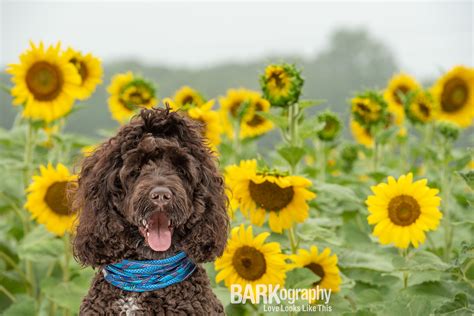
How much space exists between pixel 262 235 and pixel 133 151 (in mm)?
1130

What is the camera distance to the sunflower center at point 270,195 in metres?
3.52

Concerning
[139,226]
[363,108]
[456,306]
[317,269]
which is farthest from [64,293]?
[363,108]

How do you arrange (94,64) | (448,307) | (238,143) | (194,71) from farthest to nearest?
(194,71)
(238,143)
(94,64)
(448,307)

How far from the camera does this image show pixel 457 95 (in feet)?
17.6

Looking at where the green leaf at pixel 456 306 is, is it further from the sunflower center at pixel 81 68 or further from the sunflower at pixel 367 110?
the sunflower center at pixel 81 68

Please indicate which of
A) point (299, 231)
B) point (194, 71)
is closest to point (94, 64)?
point (299, 231)

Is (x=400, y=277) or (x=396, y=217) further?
(x=400, y=277)

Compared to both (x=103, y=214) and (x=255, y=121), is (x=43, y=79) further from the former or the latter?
(x=103, y=214)

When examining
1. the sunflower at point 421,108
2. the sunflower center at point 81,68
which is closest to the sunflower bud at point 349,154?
the sunflower at point 421,108

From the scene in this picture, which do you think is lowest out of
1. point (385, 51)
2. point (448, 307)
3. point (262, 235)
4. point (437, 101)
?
point (448, 307)

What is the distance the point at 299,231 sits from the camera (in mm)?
3928

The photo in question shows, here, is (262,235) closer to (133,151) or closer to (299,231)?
(299,231)

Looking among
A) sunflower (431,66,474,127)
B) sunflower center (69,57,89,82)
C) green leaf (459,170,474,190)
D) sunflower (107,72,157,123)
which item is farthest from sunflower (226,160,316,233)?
sunflower (431,66,474,127)

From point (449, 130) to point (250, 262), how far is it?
5.82 feet
